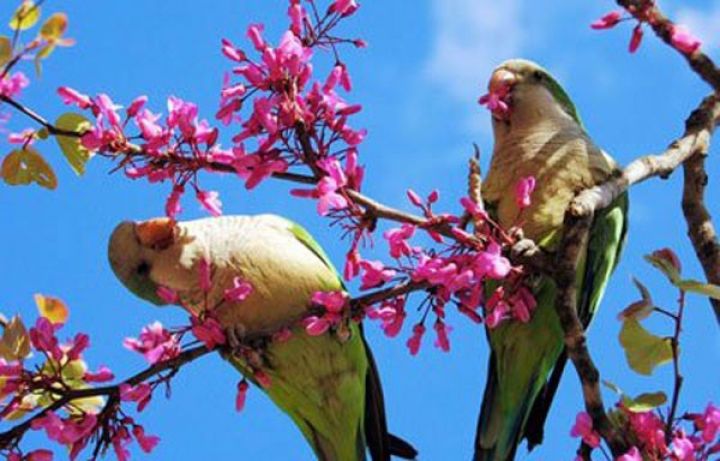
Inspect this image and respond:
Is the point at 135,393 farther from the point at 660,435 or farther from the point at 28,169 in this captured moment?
the point at 660,435

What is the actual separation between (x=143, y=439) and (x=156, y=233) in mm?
1015

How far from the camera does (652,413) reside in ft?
9.62

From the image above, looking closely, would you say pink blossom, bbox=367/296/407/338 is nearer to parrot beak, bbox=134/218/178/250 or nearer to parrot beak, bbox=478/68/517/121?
parrot beak, bbox=134/218/178/250

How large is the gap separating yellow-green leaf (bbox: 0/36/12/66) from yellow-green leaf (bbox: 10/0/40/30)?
41 mm

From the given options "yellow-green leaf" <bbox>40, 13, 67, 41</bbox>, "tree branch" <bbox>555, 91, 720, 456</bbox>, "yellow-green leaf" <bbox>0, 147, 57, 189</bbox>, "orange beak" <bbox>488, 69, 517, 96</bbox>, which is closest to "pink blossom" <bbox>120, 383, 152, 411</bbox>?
"yellow-green leaf" <bbox>0, 147, 57, 189</bbox>

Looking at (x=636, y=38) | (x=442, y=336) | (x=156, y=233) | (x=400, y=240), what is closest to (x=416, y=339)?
(x=442, y=336)

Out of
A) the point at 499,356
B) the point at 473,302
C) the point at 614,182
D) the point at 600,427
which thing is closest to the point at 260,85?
the point at 473,302

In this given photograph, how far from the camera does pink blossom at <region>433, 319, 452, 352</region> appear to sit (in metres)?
3.40

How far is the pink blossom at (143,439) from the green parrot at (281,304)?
696 mm

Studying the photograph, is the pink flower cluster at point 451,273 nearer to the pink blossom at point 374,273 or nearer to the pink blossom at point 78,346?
the pink blossom at point 374,273

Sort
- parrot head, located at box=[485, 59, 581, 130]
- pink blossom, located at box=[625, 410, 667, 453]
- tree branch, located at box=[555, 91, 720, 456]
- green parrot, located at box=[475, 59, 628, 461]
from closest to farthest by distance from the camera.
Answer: pink blossom, located at box=[625, 410, 667, 453]
tree branch, located at box=[555, 91, 720, 456]
green parrot, located at box=[475, 59, 628, 461]
parrot head, located at box=[485, 59, 581, 130]

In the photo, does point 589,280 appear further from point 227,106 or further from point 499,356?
point 227,106

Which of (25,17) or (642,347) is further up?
(25,17)

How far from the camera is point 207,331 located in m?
3.45
